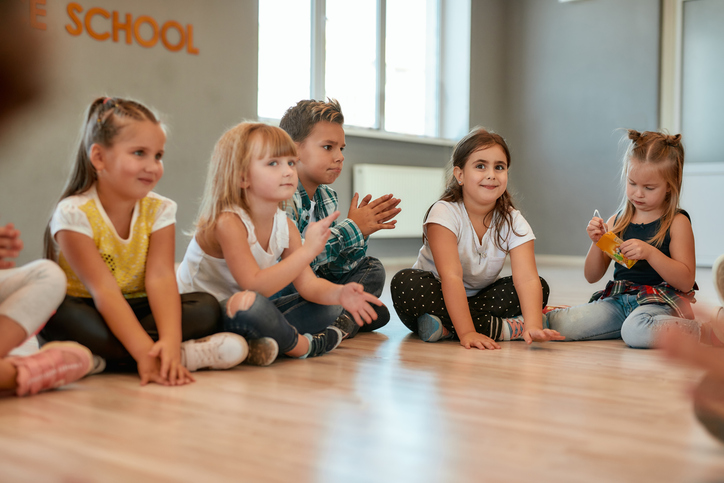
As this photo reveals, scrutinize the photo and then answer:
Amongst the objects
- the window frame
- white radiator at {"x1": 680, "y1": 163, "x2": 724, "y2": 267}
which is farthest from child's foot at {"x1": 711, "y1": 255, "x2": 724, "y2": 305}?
white radiator at {"x1": 680, "y1": 163, "x2": 724, "y2": 267}

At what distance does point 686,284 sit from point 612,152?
3.10 meters

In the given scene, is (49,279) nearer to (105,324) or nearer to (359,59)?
(105,324)

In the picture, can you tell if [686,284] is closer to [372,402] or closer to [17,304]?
[372,402]

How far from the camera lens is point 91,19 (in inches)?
114

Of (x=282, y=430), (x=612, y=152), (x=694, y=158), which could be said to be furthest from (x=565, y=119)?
(x=282, y=430)

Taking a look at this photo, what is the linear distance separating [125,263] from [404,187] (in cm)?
311

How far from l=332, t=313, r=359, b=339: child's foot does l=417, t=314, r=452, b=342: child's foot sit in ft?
0.54

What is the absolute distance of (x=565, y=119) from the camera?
15.4 ft

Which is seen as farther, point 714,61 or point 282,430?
point 714,61

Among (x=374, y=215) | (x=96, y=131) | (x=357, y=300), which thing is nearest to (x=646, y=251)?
(x=374, y=215)

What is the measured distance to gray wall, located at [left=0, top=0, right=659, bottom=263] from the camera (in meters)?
2.83

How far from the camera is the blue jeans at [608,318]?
1.54 meters

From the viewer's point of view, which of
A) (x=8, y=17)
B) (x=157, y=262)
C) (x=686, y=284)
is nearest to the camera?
(x=157, y=262)

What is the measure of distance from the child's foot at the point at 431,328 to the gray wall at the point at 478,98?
1843 millimetres
